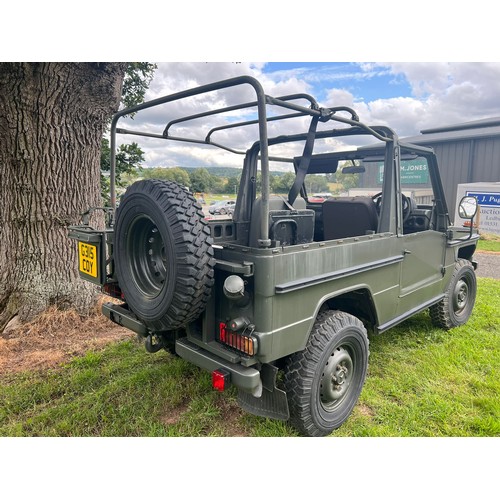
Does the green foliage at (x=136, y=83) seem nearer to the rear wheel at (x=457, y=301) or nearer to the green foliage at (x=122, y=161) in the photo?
the green foliage at (x=122, y=161)

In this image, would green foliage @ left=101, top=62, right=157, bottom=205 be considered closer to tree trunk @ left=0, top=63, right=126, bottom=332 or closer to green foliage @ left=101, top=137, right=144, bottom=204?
green foliage @ left=101, top=137, right=144, bottom=204

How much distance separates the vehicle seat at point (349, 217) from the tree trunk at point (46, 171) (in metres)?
2.87

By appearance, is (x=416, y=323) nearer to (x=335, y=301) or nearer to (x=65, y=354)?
(x=335, y=301)

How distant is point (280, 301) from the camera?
221 centimetres

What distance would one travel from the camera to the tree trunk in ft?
13.5

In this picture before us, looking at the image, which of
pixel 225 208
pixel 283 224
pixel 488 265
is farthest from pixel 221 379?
pixel 488 265

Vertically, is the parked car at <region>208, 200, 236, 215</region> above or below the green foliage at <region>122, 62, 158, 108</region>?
below

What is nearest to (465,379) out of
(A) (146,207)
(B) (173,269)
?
(B) (173,269)

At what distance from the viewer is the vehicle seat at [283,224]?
9.57 feet

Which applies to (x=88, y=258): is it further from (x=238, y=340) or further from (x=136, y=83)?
(x=136, y=83)

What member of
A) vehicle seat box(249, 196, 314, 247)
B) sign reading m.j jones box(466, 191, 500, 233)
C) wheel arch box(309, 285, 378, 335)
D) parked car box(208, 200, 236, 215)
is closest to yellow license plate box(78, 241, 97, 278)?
vehicle seat box(249, 196, 314, 247)

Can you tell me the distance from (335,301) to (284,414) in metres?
1.09

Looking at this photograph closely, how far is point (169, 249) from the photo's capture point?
2.12m

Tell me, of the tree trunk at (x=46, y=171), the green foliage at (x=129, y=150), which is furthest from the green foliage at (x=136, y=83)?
the tree trunk at (x=46, y=171)
